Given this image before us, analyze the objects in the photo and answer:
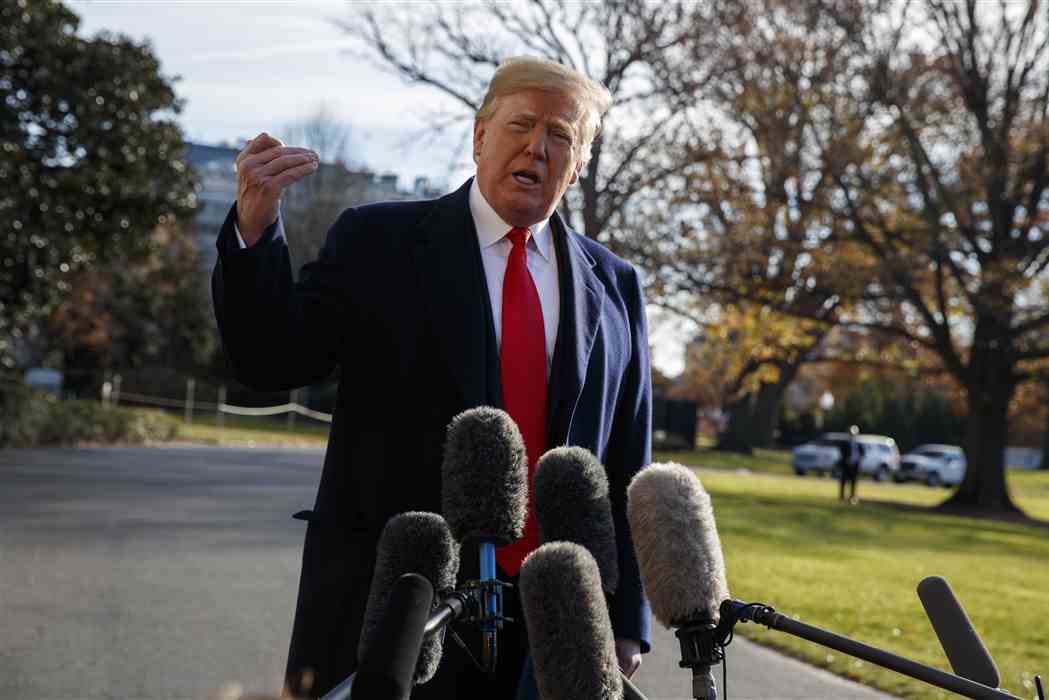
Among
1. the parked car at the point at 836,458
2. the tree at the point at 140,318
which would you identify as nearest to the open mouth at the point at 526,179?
the tree at the point at 140,318

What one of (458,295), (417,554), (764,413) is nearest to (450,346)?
(458,295)

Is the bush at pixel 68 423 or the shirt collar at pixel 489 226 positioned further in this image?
the bush at pixel 68 423

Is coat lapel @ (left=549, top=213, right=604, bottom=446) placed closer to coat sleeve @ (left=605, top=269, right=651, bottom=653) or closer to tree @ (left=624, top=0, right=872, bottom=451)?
coat sleeve @ (left=605, top=269, right=651, bottom=653)

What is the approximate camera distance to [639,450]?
289 centimetres

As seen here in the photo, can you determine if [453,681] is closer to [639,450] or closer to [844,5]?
[639,450]

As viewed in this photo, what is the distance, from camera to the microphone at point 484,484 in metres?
1.97

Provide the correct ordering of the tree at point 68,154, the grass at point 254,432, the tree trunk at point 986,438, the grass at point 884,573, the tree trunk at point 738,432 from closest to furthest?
the grass at point 884,573, the tree at point 68,154, the tree trunk at point 986,438, the grass at point 254,432, the tree trunk at point 738,432

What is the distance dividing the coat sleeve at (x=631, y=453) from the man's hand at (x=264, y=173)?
94cm

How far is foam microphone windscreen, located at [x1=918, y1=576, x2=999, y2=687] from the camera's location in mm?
1993

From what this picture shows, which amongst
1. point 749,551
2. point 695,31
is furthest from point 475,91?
point 749,551

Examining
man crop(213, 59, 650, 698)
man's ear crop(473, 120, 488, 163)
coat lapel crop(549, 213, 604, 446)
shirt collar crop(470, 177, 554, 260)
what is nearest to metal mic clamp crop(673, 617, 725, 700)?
man crop(213, 59, 650, 698)

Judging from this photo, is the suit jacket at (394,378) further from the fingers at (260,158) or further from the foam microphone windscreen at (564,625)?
the foam microphone windscreen at (564,625)

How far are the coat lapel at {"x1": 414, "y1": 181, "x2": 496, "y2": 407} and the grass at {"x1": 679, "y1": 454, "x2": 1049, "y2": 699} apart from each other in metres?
5.44

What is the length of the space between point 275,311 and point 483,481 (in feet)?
1.86
